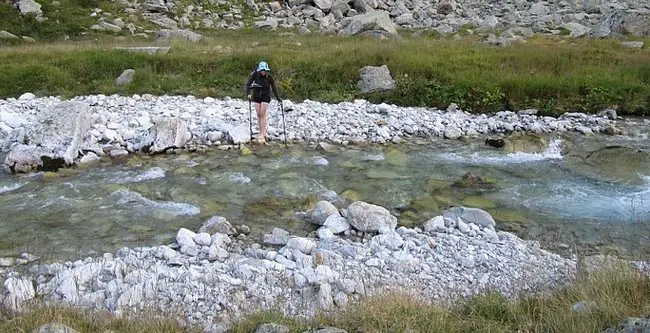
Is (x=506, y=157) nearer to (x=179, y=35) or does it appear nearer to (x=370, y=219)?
(x=370, y=219)

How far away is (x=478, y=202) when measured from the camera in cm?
1229

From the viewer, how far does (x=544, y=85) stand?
2136 cm

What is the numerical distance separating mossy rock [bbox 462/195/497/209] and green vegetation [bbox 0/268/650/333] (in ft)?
17.6

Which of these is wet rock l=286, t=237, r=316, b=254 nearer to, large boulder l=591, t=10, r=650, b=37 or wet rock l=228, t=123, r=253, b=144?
wet rock l=228, t=123, r=253, b=144

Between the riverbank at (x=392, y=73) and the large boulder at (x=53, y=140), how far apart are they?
6326mm

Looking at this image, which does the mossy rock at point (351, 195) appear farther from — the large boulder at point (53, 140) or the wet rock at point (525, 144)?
the large boulder at point (53, 140)

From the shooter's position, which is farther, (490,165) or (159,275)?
(490,165)

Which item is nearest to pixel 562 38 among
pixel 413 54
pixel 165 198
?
pixel 413 54

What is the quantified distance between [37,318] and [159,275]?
92.7 inches

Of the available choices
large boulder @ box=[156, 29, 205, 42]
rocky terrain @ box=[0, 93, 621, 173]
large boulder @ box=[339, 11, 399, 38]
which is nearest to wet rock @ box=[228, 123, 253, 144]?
rocky terrain @ box=[0, 93, 621, 173]

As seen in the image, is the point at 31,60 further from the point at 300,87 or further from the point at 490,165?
the point at 490,165

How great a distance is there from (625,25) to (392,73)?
19885mm

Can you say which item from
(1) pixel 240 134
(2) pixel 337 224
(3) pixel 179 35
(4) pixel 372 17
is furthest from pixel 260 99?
(4) pixel 372 17

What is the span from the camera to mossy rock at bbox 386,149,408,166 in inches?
606
